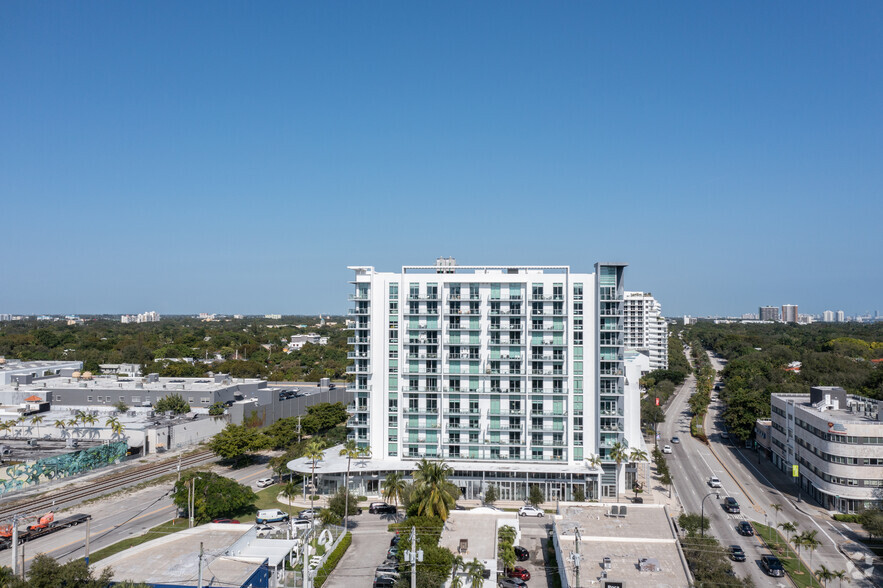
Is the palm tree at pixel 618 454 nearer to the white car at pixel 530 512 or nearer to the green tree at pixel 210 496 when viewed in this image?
the white car at pixel 530 512

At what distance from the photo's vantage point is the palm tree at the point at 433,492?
54.7 meters

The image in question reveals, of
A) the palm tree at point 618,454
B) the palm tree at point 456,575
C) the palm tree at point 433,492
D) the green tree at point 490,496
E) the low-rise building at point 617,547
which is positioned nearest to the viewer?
the palm tree at point 456,575

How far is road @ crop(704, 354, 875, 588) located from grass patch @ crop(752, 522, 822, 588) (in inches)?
49.0

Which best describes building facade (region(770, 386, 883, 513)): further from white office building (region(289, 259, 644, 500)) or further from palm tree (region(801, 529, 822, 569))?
white office building (region(289, 259, 644, 500))

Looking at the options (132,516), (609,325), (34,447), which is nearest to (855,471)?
(609,325)

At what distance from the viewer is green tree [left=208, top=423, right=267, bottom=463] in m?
83.2

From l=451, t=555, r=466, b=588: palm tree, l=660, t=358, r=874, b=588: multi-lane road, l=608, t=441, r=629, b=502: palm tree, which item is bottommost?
l=660, t=358, r=874, b=588: multi-lane road

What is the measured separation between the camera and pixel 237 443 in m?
83.9

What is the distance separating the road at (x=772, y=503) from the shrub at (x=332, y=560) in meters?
43.4

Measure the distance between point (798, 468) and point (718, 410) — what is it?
202 ft

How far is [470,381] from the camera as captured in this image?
7588 centimetres

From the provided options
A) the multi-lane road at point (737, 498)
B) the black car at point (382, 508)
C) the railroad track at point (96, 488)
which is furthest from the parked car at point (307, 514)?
the multi-lane road at point (737, 498)

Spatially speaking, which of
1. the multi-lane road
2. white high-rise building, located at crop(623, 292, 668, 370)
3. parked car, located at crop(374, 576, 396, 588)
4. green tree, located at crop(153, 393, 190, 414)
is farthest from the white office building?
white high-rise building, located at crop(623, 292, 668, 370)

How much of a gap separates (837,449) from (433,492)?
47899 mm
